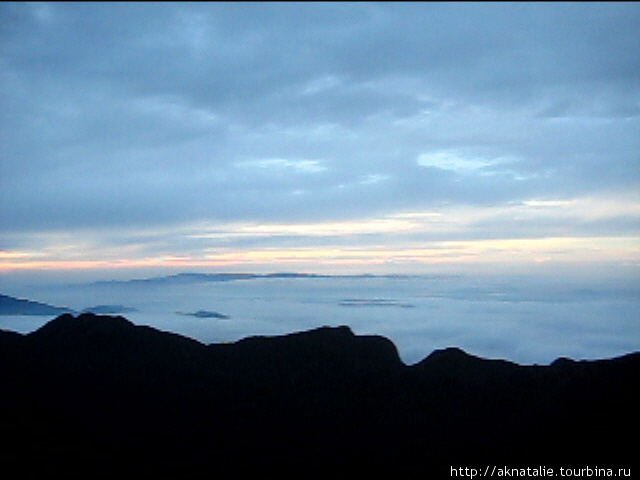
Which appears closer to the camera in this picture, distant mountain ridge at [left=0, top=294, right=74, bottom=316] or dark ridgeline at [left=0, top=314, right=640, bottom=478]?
dark ridgeline at [left=0, top=314, right=640, bottom=478]

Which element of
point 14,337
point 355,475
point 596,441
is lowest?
point 355,475

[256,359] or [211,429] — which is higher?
[256,359]

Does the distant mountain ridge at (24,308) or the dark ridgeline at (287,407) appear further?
the distant mountain ridge at (24,308)

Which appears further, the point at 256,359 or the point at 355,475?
the point at 256,359

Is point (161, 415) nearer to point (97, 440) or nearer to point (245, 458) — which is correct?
point (97, 440)

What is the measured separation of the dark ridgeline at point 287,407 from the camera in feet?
66.0

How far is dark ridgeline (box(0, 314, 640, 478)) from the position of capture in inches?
792

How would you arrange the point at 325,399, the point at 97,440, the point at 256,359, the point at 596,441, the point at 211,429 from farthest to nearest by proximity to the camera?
the point at 256,359 < the point at 325,399 < the point at 211,429 < the point at 97,440 < the point at 596,441

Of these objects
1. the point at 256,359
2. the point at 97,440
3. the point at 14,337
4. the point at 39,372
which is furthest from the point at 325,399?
the point at 14,337

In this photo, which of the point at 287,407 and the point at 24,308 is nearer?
the point at 287,407

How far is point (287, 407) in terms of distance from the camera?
23828 millimetres

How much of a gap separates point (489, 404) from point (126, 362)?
15.9m

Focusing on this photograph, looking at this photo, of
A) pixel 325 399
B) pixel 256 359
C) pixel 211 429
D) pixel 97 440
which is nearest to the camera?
pixel 97 440

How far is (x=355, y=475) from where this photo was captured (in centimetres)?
2020
